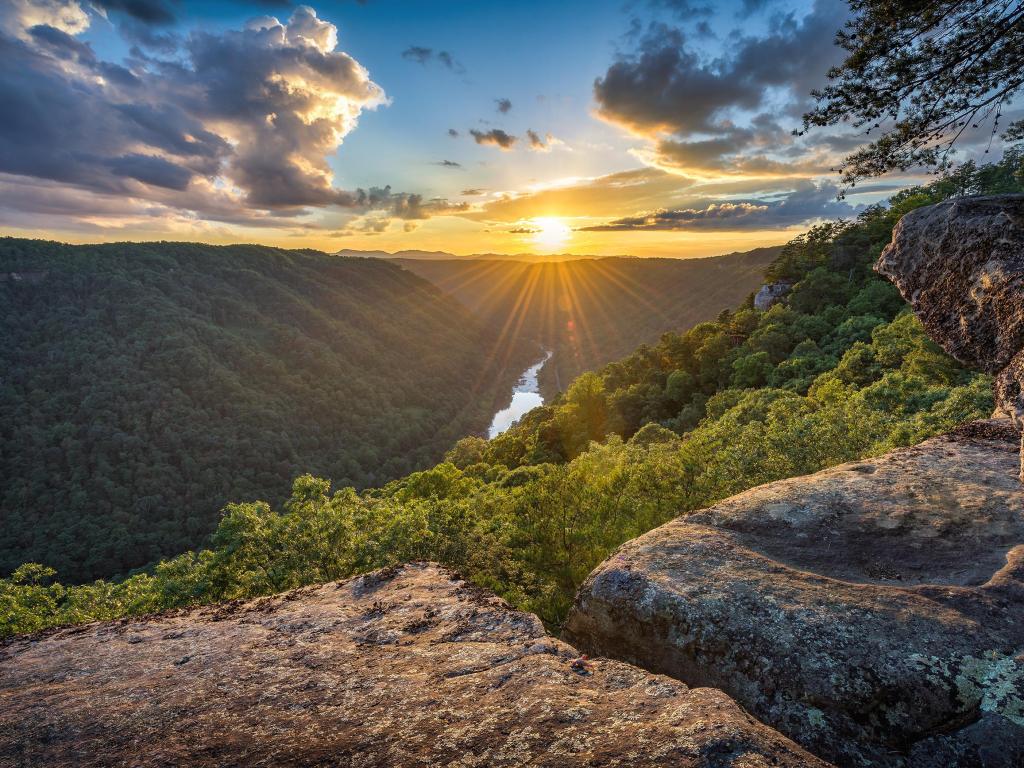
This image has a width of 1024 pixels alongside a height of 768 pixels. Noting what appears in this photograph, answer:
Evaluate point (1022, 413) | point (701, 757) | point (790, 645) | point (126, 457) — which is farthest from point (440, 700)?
point (126, 457)

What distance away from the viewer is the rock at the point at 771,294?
228ft

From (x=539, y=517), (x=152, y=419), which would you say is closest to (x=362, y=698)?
(x=539, y=517)

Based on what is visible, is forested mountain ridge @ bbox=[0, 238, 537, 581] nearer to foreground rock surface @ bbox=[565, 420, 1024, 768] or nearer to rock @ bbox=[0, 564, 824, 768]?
rock @ bbox=[0, 564, 824, 768]

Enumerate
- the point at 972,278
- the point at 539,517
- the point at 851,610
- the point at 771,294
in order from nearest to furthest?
the point at 851,610
the point at 972,278
the point at 539,517
the point at 771,294

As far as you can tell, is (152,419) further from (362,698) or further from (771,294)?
(362,698)

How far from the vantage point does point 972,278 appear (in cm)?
878

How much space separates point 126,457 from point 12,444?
31718mm

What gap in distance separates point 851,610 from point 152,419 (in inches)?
6606

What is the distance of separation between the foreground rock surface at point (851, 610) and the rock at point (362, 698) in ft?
5.15

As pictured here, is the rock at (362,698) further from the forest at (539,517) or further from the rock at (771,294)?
the rock at (771,294)

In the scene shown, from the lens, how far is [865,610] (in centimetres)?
660

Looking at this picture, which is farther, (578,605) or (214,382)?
(214,382)

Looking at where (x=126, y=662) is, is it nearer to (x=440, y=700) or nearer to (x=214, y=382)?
(x=440, y=700)

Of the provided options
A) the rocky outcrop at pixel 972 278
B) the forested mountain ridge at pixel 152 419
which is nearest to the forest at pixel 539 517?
the rocky outcrop at pixel 972 278
